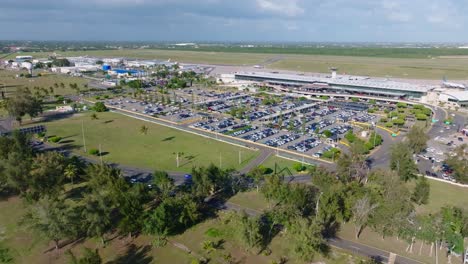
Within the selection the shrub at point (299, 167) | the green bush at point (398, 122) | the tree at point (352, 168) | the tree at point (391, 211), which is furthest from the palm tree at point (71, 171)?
the green bush at point (398, 122)

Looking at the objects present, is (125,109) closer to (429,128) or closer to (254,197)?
(254,197)

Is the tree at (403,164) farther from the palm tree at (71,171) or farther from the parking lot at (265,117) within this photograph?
the palm tree at (71,171)

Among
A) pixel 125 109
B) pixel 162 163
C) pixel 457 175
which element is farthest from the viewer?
pixel 125 109

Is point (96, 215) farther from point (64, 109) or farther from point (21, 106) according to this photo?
point (64, 109)

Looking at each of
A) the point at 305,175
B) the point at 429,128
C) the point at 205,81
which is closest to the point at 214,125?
the point at 305,175

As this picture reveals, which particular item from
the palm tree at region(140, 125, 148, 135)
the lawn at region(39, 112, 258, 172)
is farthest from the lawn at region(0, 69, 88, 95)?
the palm tree at region(140, 125, 148, 135)
